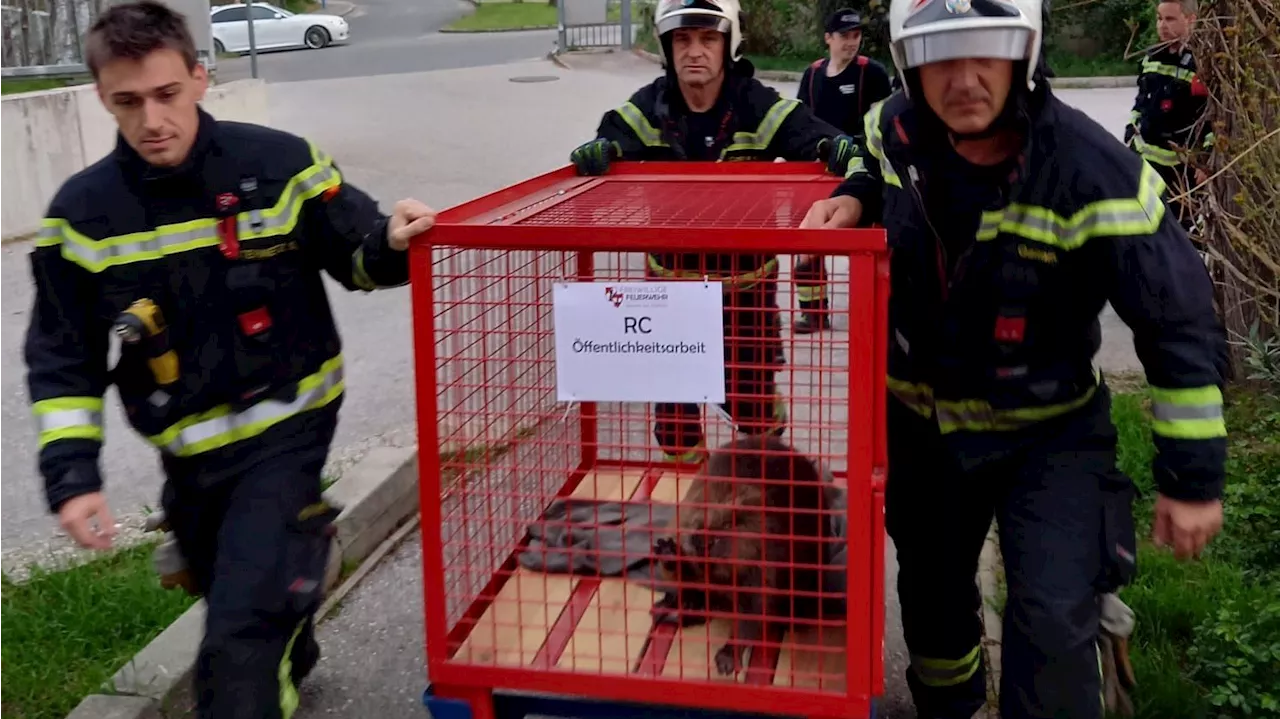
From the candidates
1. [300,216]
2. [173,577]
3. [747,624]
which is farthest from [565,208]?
[173,577]

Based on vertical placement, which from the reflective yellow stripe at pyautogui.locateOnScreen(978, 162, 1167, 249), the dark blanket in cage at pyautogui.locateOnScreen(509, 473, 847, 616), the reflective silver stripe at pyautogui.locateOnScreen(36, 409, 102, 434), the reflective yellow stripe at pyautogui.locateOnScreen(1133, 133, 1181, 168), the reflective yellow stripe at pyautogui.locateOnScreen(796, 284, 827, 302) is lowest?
the dark blanket in cage at pyautogui.locateOnScreen(509, 473, 847, 616)

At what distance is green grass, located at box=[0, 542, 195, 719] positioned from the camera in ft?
10.9

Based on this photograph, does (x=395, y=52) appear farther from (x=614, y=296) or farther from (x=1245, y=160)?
(x=614, y=296)

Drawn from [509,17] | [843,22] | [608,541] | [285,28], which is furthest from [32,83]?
[509,17]

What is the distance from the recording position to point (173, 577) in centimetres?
307

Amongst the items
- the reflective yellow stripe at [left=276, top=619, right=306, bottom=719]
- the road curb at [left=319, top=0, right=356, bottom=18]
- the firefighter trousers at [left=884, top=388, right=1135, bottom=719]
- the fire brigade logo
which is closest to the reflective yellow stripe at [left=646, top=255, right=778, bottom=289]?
the fire brigade logo

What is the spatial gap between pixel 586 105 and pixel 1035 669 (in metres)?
16.6

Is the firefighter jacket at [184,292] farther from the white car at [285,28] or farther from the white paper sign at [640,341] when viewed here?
the white car at [285,28]

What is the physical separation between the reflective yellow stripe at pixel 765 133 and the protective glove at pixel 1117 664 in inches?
82.3

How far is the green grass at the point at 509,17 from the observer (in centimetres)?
3688

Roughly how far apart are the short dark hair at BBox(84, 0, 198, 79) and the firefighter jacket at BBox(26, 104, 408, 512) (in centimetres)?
18

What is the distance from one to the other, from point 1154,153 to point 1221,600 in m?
3.94

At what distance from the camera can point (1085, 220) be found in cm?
238

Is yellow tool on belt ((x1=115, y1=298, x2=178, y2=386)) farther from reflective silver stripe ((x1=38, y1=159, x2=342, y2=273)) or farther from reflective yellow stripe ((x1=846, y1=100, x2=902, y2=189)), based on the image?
reflective yellow stripe ((x1=846, y1=100, x2=902, y2=189))
